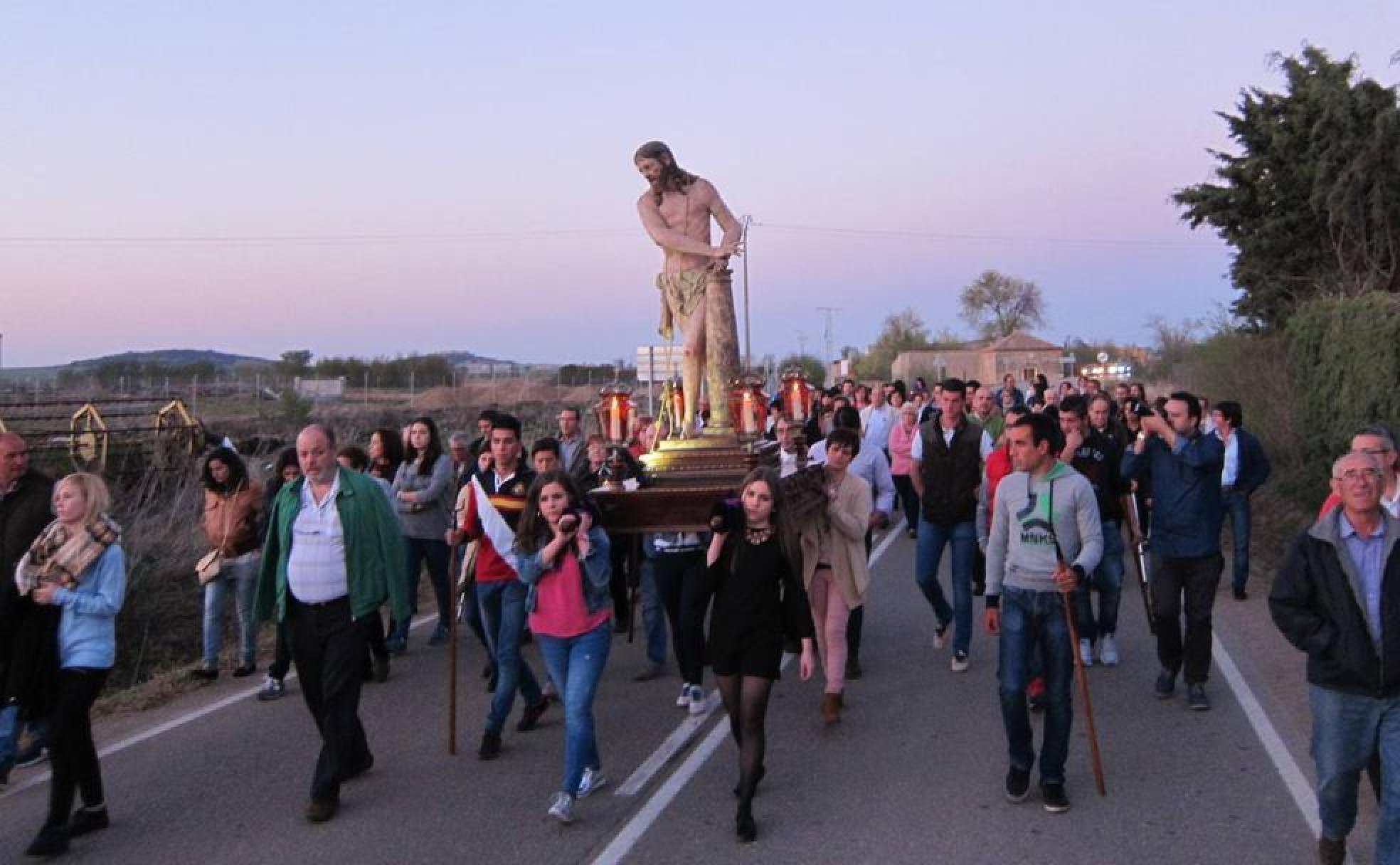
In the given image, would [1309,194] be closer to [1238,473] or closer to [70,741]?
[1238,473]

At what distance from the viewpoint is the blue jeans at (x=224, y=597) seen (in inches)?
361

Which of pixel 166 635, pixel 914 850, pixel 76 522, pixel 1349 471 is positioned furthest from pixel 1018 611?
pixel 166 635

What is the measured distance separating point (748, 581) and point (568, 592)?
94 cm

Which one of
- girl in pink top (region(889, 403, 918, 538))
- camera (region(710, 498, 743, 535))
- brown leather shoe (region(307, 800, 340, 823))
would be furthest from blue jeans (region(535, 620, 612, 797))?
girl in pink top (region(889, 403, 918, 538))

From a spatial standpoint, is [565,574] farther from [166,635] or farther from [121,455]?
[121,455]

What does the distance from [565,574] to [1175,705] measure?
411 cm

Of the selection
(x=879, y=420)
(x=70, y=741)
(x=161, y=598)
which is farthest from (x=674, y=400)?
(x=879, y=420)

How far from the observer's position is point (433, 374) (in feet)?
188

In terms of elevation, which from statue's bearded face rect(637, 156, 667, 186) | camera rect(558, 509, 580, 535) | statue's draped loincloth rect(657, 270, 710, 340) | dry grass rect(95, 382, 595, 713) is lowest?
dry grass rect(95, 382, 595, 713)

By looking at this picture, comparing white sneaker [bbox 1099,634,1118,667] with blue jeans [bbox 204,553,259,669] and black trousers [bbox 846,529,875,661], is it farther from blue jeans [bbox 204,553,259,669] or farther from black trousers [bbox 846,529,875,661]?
blue jeans [bbox 204,553,259,669]

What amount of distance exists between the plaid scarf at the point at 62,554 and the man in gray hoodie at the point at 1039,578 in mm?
4369

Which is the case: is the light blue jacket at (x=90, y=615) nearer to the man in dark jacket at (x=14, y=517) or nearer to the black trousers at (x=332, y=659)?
the man in dark jacket at (x=14, y=517)

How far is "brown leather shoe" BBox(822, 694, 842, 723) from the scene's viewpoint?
7578mm

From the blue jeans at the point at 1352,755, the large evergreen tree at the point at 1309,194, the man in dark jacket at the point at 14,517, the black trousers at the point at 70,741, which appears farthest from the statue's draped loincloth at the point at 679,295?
the large evergreen tree at the point at 1309,194
